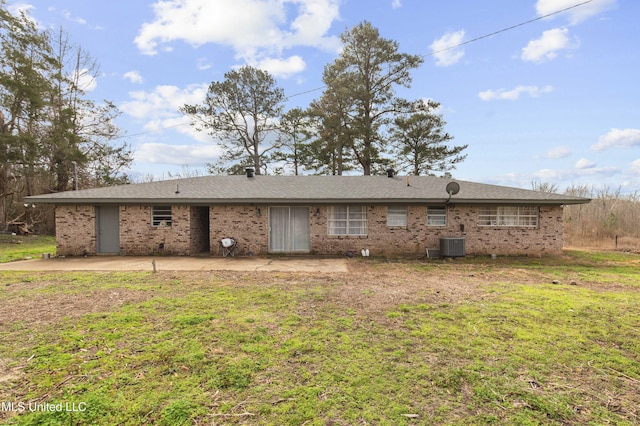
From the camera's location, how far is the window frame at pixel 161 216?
1180 cm

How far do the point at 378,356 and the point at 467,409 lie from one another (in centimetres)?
109

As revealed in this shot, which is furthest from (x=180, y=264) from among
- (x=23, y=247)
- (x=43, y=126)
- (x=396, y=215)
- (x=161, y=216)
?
(x=43, y=126)

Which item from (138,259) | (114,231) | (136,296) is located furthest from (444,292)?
(114,231)

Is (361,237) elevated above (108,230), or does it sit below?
below

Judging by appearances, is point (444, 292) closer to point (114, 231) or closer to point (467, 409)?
point (467, 409)

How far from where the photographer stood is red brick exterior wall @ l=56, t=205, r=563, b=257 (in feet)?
38.5

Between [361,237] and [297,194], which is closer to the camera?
[297,194]

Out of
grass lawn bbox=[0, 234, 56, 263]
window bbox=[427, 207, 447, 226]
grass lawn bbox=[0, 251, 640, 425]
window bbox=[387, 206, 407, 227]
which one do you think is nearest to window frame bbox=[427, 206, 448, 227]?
window bbox=[427, 207, 447, 226]

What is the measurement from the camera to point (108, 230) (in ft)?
38.9

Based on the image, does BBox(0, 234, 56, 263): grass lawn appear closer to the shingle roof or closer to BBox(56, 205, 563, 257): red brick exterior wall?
BBox(56, 205, 563, 257): red brick exterior wall

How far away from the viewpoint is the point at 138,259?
35.6 ft

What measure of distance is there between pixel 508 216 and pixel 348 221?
20.2ft

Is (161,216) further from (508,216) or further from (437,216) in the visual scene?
(508,216)

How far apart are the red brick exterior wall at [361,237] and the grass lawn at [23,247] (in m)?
1.84
